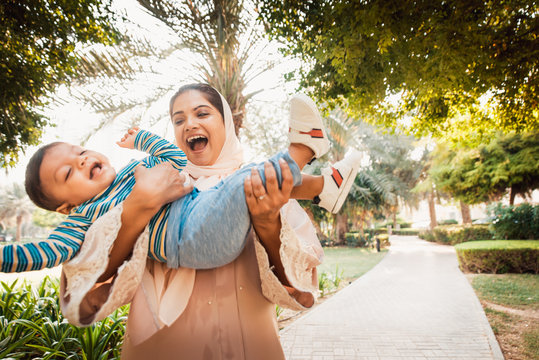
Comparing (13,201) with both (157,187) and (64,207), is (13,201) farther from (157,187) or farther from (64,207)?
(157,187)

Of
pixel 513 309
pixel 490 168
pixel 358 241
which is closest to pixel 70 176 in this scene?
pixel 513 309

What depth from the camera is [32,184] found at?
3.97 ft

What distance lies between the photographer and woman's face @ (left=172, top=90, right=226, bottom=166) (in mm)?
1486

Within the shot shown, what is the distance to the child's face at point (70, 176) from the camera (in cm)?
119

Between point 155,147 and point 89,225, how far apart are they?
1.29ft

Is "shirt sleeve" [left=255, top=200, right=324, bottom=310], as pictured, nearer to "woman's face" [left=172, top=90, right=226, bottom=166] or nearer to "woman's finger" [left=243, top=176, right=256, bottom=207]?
"woman's finger" [left=243, top=176, right=256, bottom=207]

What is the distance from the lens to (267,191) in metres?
1.03

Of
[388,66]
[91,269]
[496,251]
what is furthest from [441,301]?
[91,269]

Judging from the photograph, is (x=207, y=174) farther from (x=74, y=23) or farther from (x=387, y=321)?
(x=387, y=321)

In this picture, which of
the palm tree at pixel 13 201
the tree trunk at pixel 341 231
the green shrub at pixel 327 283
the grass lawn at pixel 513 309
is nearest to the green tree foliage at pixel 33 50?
the green shrub at pixel 327 283

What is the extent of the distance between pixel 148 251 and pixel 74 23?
437cm

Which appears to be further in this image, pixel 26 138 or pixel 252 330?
pixel 26 138

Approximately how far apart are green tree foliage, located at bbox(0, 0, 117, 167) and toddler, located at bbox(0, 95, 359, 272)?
3.56 metres

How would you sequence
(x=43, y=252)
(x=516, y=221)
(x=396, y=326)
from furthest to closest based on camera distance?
(x=516, y=221) < (x=396, y=326) < (x=43, y=252)
